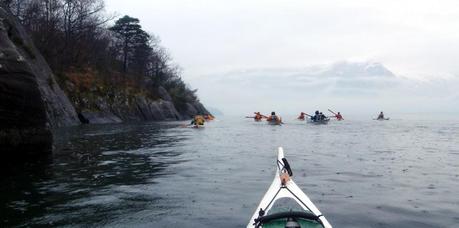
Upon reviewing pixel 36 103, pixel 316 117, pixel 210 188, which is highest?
pixel 36 103

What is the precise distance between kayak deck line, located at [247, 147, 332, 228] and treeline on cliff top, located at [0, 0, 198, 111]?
48045 millimetres

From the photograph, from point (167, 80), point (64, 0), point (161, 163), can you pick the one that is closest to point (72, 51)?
point (64, 0)

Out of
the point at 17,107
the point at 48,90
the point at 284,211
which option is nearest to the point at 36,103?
the point at 17,107

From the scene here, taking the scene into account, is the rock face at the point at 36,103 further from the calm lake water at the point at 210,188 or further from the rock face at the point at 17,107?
the calm lake water at the point at 210,188

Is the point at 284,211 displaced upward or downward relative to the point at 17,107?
downward

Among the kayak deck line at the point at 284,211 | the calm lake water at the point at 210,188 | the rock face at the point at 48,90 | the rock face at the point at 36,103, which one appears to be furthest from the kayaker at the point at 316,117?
the kayak deck line at the point at 284,211

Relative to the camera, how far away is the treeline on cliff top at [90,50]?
2406 inches

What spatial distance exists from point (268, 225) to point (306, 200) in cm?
172

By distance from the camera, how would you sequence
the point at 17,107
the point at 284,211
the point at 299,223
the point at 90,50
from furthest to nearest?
the point at 90,50
the point at 17,107
the point at 284,211
the point at 299,223

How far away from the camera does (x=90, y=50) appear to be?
7425cm

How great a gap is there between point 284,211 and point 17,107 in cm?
1281

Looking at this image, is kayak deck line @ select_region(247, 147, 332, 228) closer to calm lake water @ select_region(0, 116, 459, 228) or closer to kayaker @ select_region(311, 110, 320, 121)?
calm lake water @ select_region(0, 116, 459, 228)

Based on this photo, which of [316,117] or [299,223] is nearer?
[299,223]

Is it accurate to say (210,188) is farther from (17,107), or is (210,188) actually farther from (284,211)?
(17,107)
